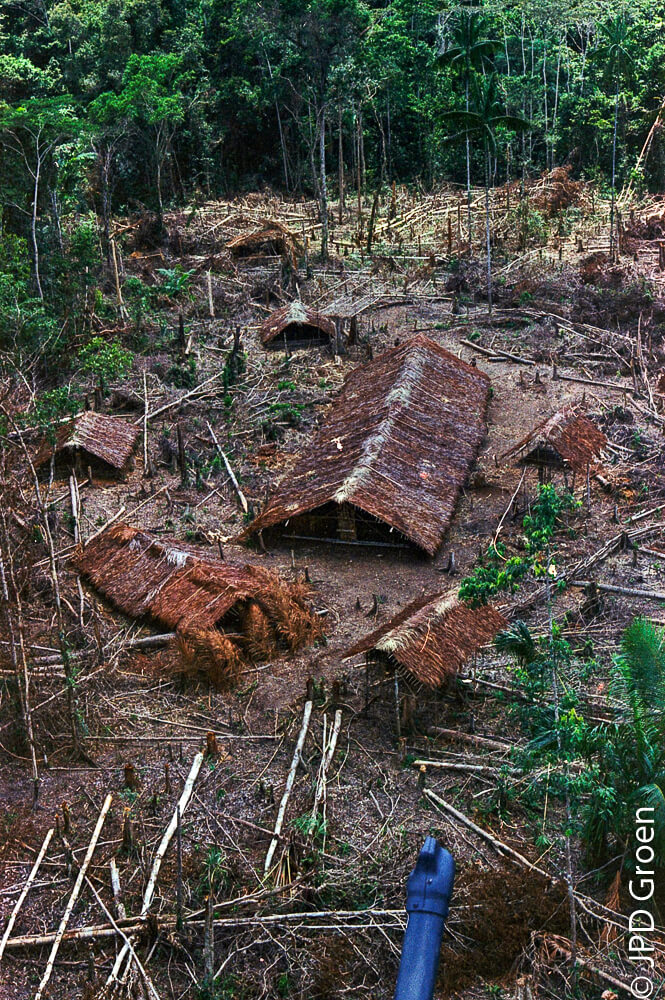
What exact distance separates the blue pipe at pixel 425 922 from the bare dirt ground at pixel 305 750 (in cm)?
89

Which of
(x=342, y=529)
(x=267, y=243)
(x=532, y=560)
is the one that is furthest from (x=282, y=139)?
(x=532, y=560)

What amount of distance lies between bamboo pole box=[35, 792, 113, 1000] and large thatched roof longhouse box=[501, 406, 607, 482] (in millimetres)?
8436

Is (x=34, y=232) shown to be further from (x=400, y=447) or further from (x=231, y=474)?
(x=400, y=447)

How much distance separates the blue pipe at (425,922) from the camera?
712 centimetres

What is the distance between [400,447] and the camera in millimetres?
15188

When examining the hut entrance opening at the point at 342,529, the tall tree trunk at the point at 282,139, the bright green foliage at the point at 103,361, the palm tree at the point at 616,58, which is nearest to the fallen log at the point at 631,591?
the hut entrance opening at the point at 342,529

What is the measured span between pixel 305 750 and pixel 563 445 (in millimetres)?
7014

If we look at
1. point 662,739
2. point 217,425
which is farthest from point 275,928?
point 217,425

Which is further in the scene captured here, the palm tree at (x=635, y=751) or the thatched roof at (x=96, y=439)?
the thatched roof at (x=96, y=439)

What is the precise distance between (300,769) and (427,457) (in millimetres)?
6190

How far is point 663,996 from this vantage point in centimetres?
780

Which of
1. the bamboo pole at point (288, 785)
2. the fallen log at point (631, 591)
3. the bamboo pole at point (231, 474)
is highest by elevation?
the bamboo pole at point (231, 474)

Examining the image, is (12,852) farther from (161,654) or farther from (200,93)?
(200,93)

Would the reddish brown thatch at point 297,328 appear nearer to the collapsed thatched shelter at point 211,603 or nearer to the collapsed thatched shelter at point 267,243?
the collapsed thatched shelter at point 267,243
